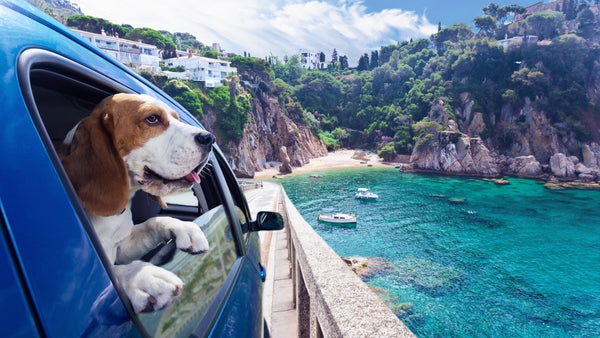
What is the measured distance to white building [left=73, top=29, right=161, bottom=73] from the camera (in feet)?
136

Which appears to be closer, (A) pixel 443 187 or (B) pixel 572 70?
(A) pixel 443 187

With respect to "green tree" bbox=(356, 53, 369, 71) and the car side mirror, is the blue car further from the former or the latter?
"green tree" bbox=(356, 53, 369, 71)

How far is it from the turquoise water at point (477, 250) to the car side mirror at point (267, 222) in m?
16.6

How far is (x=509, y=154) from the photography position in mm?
54594

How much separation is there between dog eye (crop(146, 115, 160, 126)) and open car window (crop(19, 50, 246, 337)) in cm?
18

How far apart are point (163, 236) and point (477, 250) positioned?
94.2 feet

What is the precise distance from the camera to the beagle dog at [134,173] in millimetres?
986

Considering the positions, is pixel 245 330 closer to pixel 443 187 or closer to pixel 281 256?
pixel 281 256

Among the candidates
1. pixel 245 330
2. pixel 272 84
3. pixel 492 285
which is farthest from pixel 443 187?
pixel 245 330

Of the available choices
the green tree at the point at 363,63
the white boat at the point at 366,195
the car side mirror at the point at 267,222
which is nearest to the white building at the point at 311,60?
the green tree at the point at 363,63

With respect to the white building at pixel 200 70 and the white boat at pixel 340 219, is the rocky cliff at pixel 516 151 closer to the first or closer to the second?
the white boat at pixel 340 219

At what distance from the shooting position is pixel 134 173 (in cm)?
124

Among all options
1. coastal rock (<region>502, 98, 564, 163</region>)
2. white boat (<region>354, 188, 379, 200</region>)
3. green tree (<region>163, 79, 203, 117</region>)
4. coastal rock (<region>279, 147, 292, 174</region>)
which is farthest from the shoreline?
white boat (<region>354, 188, 379, 200</region>)

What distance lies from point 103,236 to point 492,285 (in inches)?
960
